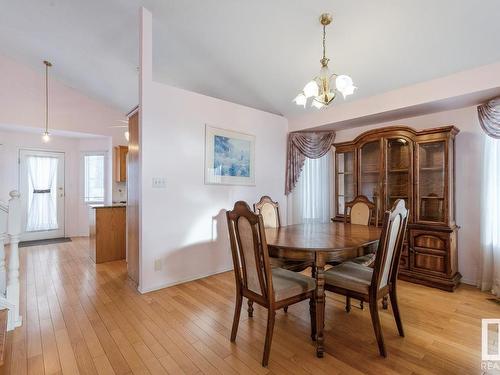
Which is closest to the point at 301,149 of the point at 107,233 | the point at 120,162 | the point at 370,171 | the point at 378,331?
the point at 370,171

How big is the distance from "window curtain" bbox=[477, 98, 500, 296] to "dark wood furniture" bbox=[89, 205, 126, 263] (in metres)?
4.71

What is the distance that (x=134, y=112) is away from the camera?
298cm

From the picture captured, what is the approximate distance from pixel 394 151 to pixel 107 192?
5706 mm

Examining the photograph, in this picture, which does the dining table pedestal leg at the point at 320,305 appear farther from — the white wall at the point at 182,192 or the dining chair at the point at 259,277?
the white wall at the point at 182,192

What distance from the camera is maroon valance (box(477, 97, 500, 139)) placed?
2.49 metres

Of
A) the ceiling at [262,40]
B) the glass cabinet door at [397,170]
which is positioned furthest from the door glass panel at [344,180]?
the ceiling at [262,40]

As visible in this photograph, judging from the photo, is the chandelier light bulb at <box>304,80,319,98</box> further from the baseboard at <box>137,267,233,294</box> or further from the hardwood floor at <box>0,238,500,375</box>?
the baseboard at <box>137,267,233,294</box>

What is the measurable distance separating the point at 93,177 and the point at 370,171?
18.9 feet

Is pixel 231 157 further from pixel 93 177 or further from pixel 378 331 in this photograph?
pixel 93 177

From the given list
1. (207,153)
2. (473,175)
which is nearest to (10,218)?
(207,153)

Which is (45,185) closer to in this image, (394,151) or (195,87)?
(195,87)

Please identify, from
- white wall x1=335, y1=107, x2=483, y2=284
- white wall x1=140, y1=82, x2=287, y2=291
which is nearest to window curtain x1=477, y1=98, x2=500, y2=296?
white wall x1=335, y1=107, x2=483, y2=284

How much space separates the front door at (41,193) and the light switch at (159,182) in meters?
4.23

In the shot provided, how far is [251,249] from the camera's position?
1.64m
